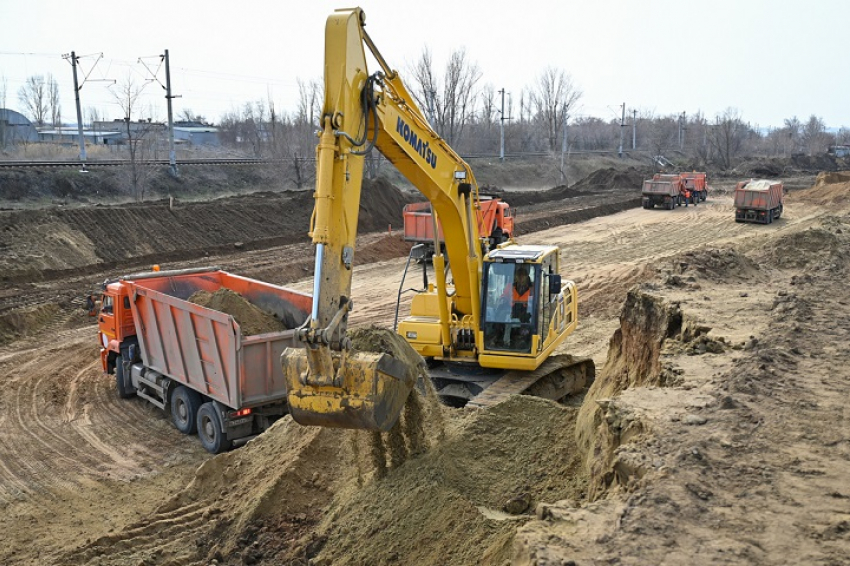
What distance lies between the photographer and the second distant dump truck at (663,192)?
4159 centimetres

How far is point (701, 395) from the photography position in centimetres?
660

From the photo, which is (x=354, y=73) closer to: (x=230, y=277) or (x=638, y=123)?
(x=230, y=277)

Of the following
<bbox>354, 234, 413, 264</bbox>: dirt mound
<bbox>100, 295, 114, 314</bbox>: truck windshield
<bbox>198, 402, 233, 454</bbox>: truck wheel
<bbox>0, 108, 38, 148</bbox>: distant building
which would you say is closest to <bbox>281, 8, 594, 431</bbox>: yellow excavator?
<bbox>198, 402, 233, 454</bbox>: truck wheel

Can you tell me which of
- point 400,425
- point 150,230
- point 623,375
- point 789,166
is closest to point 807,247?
point 623,375

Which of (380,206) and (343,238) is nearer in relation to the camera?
(343,238)

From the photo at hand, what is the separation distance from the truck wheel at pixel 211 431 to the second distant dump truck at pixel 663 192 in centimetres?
3532

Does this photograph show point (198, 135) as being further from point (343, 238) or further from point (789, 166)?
point (343, 238)

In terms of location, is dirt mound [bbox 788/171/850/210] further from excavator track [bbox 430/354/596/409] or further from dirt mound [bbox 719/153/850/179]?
excavator track [bbox 430/354/596/409]

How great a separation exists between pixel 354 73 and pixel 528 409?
4.29 metres

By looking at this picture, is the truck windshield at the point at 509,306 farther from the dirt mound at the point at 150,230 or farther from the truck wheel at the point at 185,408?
the dirt mound at the point at 150,230

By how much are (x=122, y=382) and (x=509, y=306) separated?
7.25m

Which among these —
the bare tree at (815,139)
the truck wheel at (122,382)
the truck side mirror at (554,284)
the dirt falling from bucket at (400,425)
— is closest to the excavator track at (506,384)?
the truck side mirror at (554,284)

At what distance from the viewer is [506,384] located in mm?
10266

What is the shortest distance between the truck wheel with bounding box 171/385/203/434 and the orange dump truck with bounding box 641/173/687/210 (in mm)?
35011
